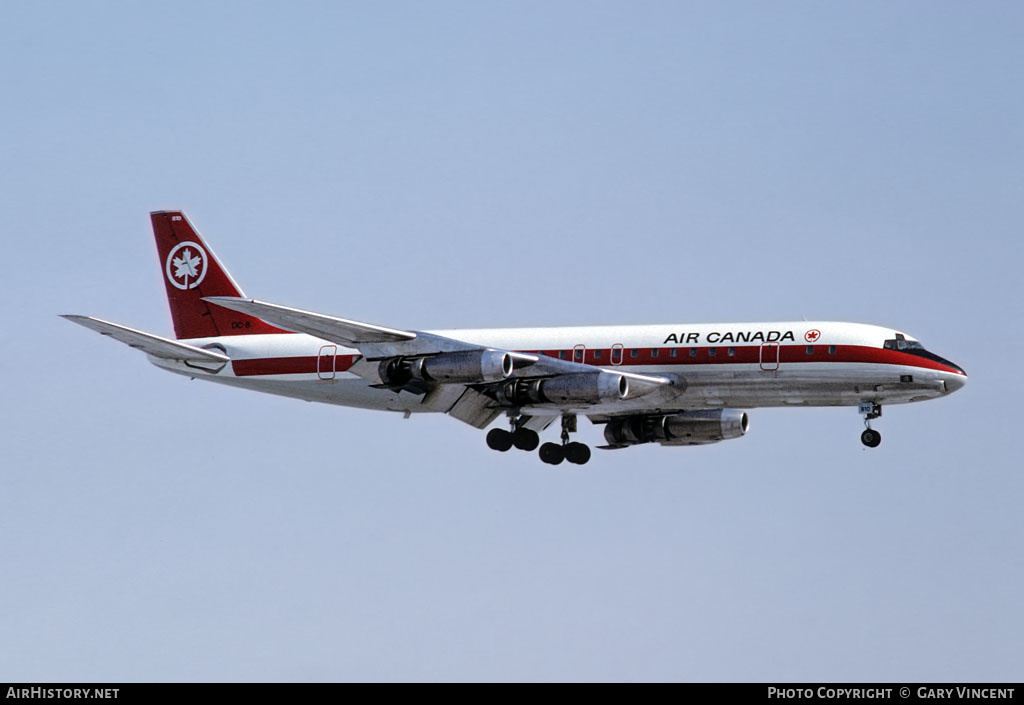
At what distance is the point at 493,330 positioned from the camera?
5916 cm

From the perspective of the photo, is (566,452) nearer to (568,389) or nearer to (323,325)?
Result: (568,389)

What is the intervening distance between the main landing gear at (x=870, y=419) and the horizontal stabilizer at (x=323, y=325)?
15147mm

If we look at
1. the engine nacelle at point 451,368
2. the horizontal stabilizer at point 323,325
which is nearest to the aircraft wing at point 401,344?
the horizontal stabilizer at point 323,325

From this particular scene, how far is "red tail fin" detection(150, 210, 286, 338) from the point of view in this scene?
204ft

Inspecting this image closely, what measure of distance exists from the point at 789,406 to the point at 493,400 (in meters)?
10.1

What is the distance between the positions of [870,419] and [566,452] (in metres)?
11.3

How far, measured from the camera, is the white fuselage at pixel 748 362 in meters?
54.4

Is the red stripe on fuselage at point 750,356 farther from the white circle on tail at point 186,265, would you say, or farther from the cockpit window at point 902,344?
the white circle on tail at point 186,265

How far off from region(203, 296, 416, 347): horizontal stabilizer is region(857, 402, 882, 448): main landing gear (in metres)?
15.1

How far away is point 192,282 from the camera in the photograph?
63.9 m

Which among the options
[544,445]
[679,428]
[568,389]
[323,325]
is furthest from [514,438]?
[323,325]
